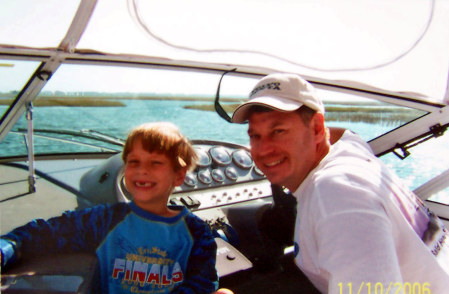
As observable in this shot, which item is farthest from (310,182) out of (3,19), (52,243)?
(3,19)

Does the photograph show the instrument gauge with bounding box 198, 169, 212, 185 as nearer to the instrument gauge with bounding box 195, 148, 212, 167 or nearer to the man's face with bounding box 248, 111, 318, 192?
the instrument gauge with bounding box 195, 148, 212, 167

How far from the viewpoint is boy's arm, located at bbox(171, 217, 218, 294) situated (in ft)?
3.91

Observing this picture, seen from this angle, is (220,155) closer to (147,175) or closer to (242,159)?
(242,159)

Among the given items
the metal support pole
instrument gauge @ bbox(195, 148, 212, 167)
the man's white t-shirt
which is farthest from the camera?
A: instrument gauge @ bbox(195, 148, 212, 167)

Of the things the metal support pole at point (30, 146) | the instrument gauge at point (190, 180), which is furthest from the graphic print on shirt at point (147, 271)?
the metal support pole at point (30, 146)

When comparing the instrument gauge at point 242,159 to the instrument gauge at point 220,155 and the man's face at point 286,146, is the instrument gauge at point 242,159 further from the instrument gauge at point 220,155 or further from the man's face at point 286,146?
the man's face at point 286,146

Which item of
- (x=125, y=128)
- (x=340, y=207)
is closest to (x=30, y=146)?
(x=125, y=128)

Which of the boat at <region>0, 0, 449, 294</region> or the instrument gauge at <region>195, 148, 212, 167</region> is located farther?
the instrument gauge at <region>195, 148, 212, 167</region>

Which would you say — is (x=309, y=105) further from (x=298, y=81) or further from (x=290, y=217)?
(x=290, y=217)

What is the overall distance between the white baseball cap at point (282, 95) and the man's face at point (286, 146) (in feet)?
0.15

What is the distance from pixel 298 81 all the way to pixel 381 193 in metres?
0.51

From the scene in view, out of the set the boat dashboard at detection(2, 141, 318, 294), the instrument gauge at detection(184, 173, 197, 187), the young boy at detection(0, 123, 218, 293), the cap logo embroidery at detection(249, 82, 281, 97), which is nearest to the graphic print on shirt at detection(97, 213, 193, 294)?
the young boy at detection(0, 123, 218, 293)

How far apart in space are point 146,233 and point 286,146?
63 cm

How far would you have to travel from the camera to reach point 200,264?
1.26m
